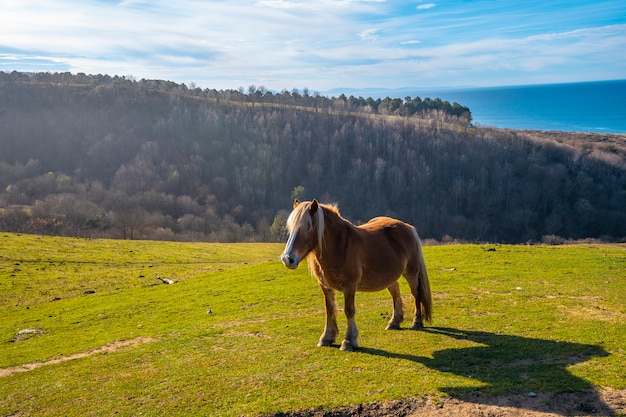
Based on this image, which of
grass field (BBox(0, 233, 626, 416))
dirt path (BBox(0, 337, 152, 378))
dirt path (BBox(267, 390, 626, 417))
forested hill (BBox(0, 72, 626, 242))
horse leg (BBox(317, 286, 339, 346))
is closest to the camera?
dirt path (BBox(267, 390, 626, 417))

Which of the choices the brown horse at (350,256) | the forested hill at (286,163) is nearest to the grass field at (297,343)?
the brown horse at (350,256)

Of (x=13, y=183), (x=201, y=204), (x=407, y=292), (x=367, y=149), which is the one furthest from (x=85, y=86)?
(x=407, y=292)

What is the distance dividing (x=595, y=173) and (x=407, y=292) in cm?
11678

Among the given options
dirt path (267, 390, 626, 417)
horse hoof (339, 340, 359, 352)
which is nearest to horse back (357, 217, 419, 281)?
horse hoof (339, 340, 359, 352)

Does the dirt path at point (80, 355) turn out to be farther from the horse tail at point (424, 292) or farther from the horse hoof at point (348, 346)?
the horse tail at point (424, 292)

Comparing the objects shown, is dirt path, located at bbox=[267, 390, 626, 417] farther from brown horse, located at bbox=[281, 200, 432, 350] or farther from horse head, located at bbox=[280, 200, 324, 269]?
horse head, located at bbox=[280, 200, 324, 269]

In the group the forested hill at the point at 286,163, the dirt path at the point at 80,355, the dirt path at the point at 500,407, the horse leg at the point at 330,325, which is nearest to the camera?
the dirt path at the point at 500,407

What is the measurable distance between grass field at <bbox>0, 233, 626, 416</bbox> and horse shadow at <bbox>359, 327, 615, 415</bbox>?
35 mm

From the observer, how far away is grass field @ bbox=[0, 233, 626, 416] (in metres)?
7.55

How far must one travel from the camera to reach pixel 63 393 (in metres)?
8.91

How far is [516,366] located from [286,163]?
370ft

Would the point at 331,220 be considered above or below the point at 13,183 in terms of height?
above

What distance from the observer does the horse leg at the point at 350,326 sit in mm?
9180

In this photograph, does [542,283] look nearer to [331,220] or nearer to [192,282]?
[331,220]
